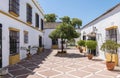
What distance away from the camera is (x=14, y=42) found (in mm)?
11953

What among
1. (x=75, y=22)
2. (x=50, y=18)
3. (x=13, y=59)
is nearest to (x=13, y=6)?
(x=13, y=59)

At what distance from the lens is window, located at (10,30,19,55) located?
1138cm

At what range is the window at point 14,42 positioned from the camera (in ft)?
37.3

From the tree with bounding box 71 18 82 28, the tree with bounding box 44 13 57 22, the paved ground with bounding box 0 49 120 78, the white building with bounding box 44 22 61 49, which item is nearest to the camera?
the paved ground with bounding box 0 49 120 78

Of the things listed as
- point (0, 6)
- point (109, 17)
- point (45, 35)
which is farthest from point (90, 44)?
point (45, 35)

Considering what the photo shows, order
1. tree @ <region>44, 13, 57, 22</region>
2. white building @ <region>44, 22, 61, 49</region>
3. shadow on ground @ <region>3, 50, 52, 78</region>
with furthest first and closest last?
tree @ <region>44, 13, 57, 22</region>
white building @ <region>44, 22, 61, 49</region>
shadow on ground @ <region>3, 50, 52, 78</region>

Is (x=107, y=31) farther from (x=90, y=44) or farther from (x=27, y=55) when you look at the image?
(x=27, y=55)

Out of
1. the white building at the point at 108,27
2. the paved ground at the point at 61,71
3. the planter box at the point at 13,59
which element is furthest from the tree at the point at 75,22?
the paved ground at the point at 61,71

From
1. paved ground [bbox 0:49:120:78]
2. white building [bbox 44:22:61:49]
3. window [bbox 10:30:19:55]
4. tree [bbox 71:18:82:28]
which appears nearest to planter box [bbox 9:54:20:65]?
window [bbox 10:30:19:55]

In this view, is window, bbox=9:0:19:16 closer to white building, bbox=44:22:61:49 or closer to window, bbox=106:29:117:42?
window, bbox=106:29:117:42

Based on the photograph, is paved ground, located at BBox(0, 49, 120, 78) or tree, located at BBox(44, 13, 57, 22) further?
tree, located at BBox(44, 13, 57, 22)

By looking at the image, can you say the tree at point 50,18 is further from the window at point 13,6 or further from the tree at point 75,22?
the window at point 13,6

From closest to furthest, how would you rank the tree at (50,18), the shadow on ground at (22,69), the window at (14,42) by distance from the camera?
the shadow on ground at (22,69) < the window at (14,42) < the tree at (50,18)

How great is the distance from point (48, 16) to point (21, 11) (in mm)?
33408
